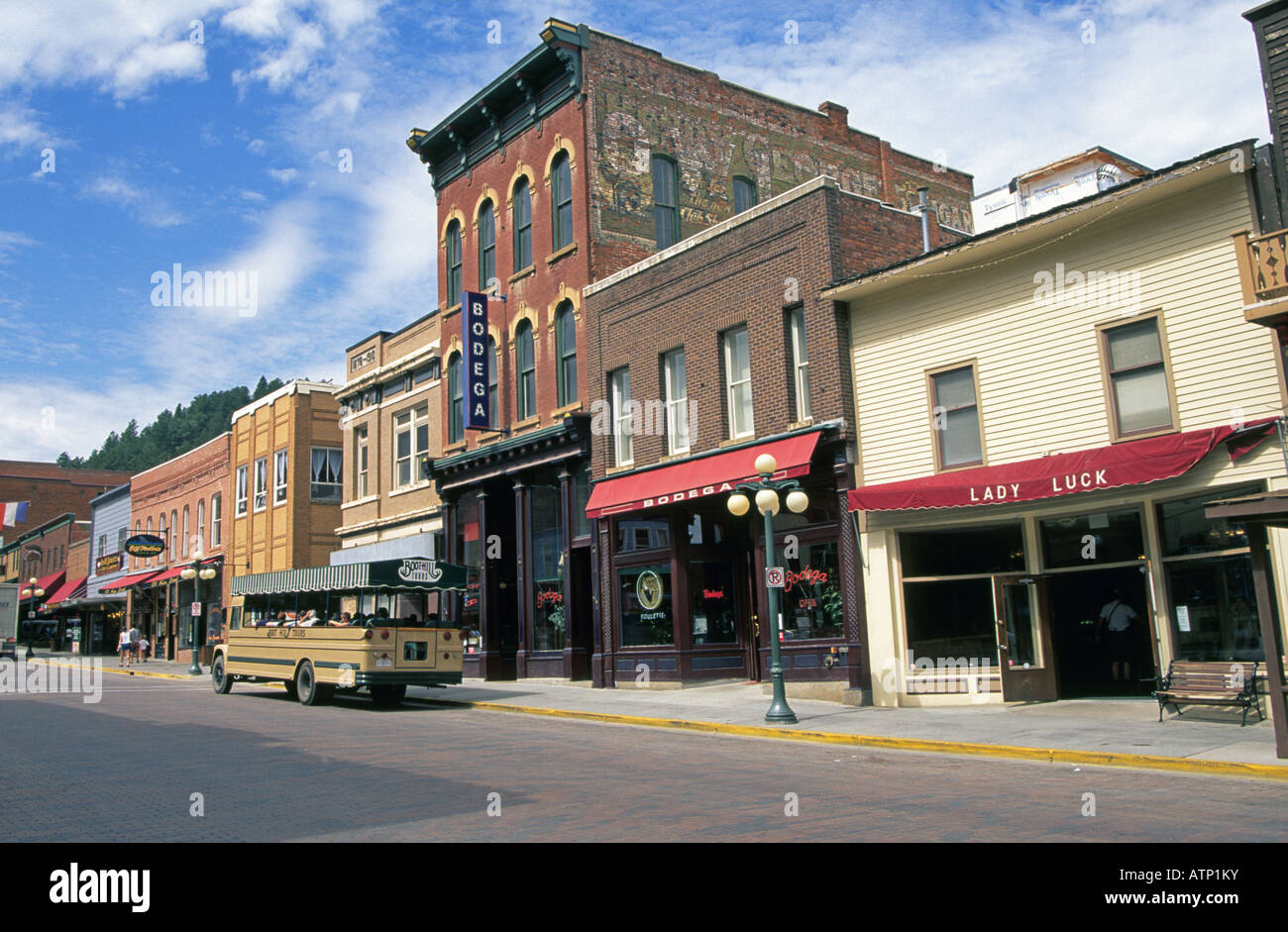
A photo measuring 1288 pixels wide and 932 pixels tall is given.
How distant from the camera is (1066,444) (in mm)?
15688

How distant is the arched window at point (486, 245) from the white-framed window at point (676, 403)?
840cm

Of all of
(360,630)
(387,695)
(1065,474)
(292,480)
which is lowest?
(387,695)

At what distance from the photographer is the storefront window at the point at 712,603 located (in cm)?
2170

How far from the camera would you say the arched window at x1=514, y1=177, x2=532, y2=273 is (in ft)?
89.8

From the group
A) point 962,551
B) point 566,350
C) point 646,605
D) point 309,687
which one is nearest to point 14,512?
point 566,350

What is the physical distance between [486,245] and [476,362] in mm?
3816

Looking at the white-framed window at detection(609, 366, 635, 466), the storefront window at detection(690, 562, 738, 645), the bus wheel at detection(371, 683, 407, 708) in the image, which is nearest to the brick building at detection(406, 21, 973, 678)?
the white-framed window at detection(609, 366, 635, 466)

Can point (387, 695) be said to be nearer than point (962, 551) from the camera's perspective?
No

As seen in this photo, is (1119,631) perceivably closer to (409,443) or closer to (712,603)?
(712,603)

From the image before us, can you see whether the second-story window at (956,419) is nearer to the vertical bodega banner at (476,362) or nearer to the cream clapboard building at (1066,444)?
the cream clapboard building at (1066,444)

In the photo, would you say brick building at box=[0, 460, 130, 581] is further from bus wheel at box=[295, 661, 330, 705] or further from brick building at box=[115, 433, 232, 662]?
bus wheel at box=[295, 661, 330, 705]

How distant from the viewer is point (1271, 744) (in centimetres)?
1159

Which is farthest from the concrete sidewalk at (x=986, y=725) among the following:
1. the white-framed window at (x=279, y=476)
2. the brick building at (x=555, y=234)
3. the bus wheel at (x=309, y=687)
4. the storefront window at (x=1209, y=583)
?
the white-framed window at (x=279, y=476)
